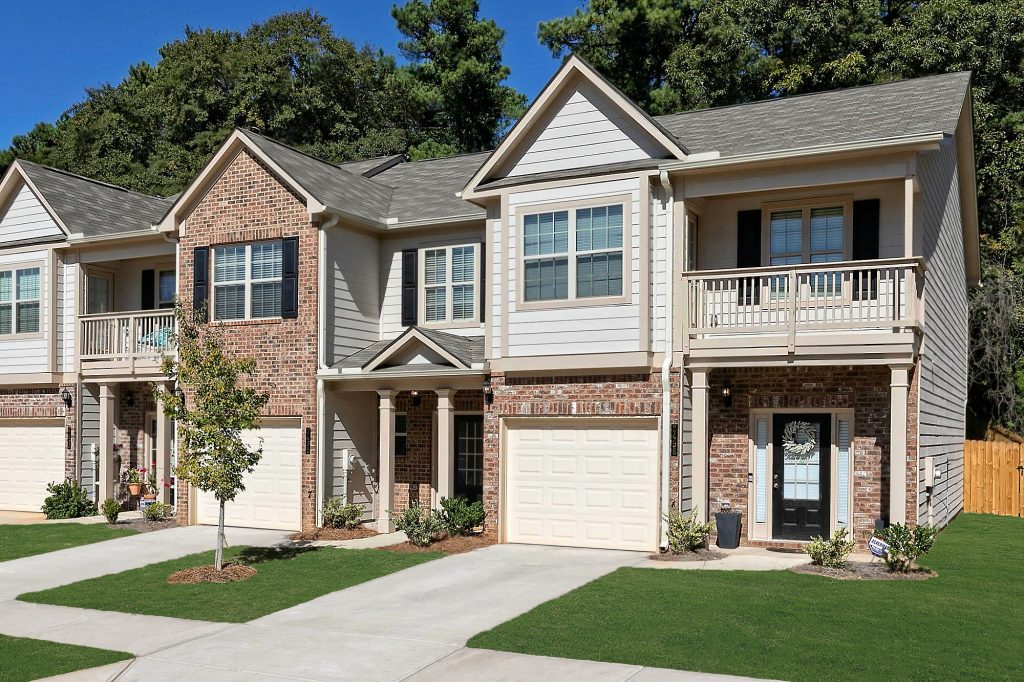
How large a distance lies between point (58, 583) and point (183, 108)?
106ft

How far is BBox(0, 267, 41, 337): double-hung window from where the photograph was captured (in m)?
23.0

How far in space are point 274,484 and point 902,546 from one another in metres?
11.5

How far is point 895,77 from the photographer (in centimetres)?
3089

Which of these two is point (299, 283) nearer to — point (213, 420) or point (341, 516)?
point (341, 516)

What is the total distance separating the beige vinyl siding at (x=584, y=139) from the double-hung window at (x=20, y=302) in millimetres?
12511

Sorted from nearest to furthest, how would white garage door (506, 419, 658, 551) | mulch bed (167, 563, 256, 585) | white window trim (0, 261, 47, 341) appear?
mulch bed (167, 563, 256, 585) < white garage door (506, 419, 658, 551) < white window trim (0, 261, 47, 341)

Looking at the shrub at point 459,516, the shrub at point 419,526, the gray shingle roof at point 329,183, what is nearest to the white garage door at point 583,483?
the shrub at point 459,516

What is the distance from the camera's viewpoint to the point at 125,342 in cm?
2175

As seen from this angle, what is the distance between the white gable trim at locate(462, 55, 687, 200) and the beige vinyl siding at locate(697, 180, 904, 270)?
1671mm

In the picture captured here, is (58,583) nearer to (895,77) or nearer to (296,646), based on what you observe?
(296,646)

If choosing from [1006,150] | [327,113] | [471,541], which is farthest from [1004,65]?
[327,113]

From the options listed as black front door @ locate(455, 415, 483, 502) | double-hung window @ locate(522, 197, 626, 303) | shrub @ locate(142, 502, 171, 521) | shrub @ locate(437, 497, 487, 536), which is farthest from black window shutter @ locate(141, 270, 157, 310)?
double-hung window @ locate(522, 197, 626, 303)

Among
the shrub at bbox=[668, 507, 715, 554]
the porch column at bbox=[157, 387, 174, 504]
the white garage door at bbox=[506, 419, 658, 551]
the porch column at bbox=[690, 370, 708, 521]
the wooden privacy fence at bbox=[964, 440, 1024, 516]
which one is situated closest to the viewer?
the shrub at bbox=[668, 507, 715, 554]

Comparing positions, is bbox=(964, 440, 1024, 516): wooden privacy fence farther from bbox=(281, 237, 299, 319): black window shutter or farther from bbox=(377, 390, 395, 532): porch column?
bbox=(281, 237, 299, 319): black window shutter
